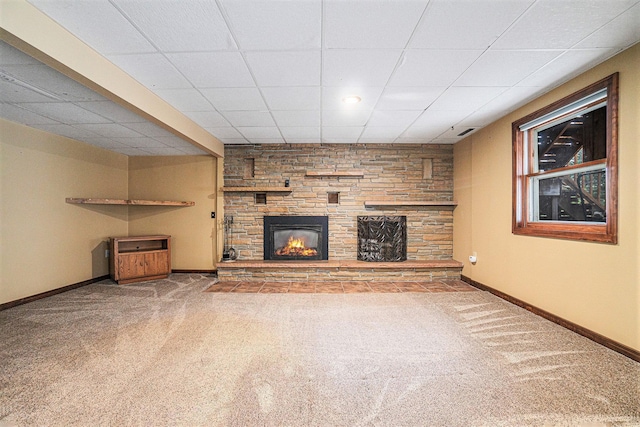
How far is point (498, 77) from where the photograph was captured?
8.01ft

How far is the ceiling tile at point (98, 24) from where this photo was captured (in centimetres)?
159

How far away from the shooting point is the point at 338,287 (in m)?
4.02

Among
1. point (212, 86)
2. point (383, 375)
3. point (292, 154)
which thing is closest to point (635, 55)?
point (383, 375)

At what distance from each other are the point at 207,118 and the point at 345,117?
6.09 feet

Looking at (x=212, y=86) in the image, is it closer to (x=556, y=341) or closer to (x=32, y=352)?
(x=32, y=352)

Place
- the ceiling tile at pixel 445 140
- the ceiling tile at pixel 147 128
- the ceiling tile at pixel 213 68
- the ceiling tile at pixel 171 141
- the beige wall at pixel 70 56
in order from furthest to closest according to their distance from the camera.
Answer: the ceiling tile at pixel 445 140 → the ceiling tile at pixel 171 141 → the ceiling tile at pixel 147 128 → the ceiling tile at pixel 213 68 → the beige wall at pixel 70 56

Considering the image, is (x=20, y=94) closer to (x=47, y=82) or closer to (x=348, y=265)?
(x=47, y=82)


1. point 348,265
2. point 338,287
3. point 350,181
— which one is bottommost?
point 338,287

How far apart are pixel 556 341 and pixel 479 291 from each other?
152 centimetres

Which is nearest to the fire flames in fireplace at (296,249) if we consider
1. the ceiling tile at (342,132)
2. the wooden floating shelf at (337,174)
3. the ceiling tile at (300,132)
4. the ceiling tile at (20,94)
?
the wooden floating shelf at (337,174)

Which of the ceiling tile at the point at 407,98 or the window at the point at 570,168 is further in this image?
the ceiling tile at the point at 407,98

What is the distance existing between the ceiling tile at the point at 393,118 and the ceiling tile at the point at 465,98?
0.96 feet

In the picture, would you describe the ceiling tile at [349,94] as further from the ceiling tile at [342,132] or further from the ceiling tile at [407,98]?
the ceiling tile at [342,132]

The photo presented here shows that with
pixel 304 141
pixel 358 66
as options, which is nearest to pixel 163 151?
pixel 304 141
